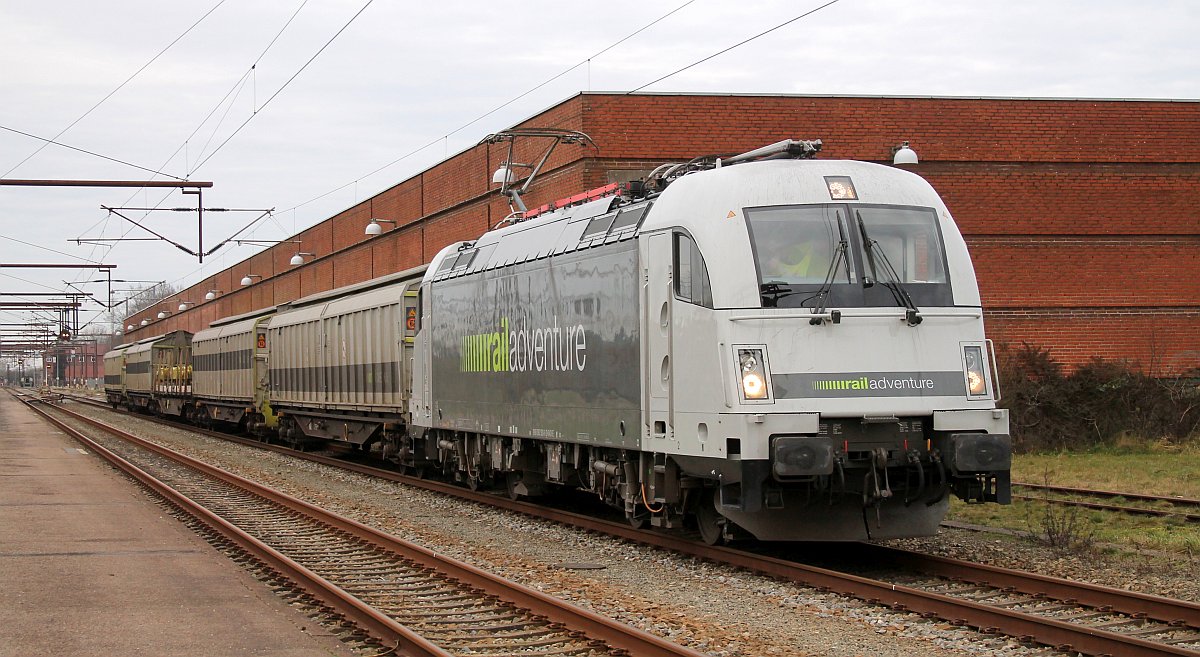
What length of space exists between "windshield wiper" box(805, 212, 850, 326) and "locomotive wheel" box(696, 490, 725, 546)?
2.26 meters

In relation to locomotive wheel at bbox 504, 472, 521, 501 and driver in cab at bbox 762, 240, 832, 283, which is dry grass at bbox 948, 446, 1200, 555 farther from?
locomotive wheel at bbox 504, 472, 521, 501

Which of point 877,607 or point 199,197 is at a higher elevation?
point 199,197

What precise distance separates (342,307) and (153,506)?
8.99 meters

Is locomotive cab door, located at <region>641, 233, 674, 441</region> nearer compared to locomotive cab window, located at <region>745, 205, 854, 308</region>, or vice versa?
locomotive cab window, located at <region>745, 205, 854, 308</region>

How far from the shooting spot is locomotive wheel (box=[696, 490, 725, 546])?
37.7 feet

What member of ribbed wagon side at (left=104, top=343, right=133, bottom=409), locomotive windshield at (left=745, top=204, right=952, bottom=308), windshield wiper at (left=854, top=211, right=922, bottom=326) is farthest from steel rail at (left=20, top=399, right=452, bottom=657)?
ribbed wagon side at (left=104, top=343, right=133, bottom=409)

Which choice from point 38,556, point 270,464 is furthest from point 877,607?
point 270,464

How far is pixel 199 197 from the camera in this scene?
93.7 feet

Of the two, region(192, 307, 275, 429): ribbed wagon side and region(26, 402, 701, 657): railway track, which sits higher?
region(192, 307, 275, 429): ribbed wagon side

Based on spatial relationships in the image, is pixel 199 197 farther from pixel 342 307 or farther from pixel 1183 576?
pixel 1183 576

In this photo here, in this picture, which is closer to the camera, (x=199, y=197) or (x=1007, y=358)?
(x=1007, y=358)

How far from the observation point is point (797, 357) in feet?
32.7

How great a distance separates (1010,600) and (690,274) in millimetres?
3647

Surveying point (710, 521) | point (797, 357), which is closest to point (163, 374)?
point (710, 521)
